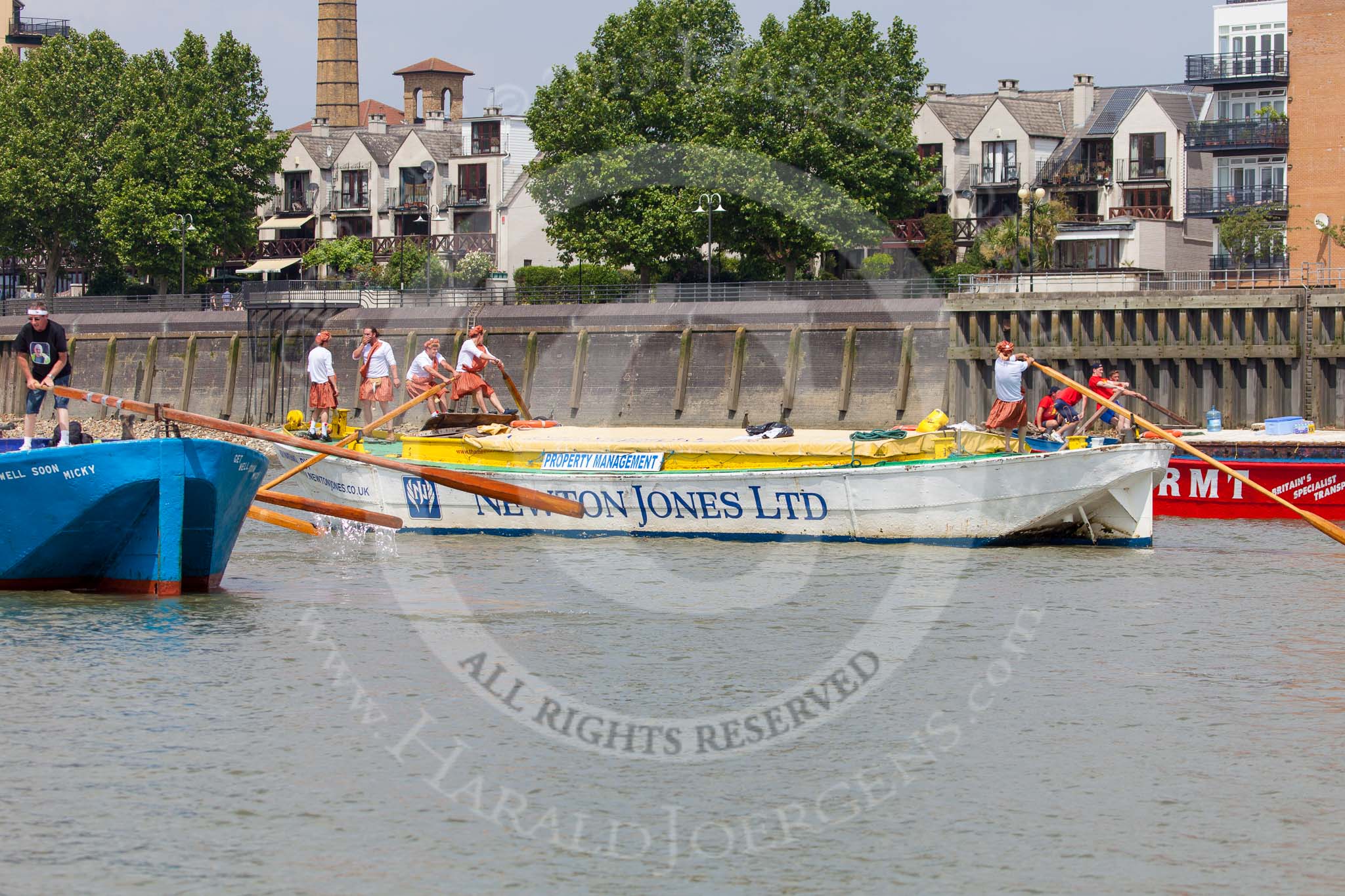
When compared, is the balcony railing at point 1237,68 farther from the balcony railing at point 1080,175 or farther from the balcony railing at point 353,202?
the balcony railing at point 353,202

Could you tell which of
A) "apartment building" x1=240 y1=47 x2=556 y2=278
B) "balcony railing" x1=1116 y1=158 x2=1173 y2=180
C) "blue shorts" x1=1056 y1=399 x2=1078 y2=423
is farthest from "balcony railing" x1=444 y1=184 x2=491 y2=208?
"blue shorts" x1=1056 y1=399 x2=1078 y2=423

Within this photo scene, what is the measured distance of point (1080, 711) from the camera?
1597 cm

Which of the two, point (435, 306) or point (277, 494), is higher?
point (435, 306)

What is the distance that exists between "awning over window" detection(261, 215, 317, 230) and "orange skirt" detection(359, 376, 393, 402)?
2803 inches

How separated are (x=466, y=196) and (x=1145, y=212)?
1421 inches

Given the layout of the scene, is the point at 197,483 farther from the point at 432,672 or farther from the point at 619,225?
the point at 619,225

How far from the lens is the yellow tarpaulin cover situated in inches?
1017

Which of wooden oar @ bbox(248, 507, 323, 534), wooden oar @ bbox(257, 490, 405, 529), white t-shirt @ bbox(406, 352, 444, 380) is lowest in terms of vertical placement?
wooden oar @ bbox(248, 507, 323, 534)

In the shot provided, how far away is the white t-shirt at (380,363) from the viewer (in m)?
29.8

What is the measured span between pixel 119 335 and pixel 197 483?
53.7 metres

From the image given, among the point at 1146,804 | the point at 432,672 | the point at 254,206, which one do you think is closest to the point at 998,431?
the point at 432,672

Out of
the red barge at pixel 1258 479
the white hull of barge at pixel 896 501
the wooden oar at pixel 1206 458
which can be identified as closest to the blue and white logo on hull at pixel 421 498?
the white hull of barge at pixel 896 501

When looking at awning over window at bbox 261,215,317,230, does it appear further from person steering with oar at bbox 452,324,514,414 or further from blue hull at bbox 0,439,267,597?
blue hull at bbox 0,439,267,597

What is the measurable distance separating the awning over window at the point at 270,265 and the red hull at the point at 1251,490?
68575mm
